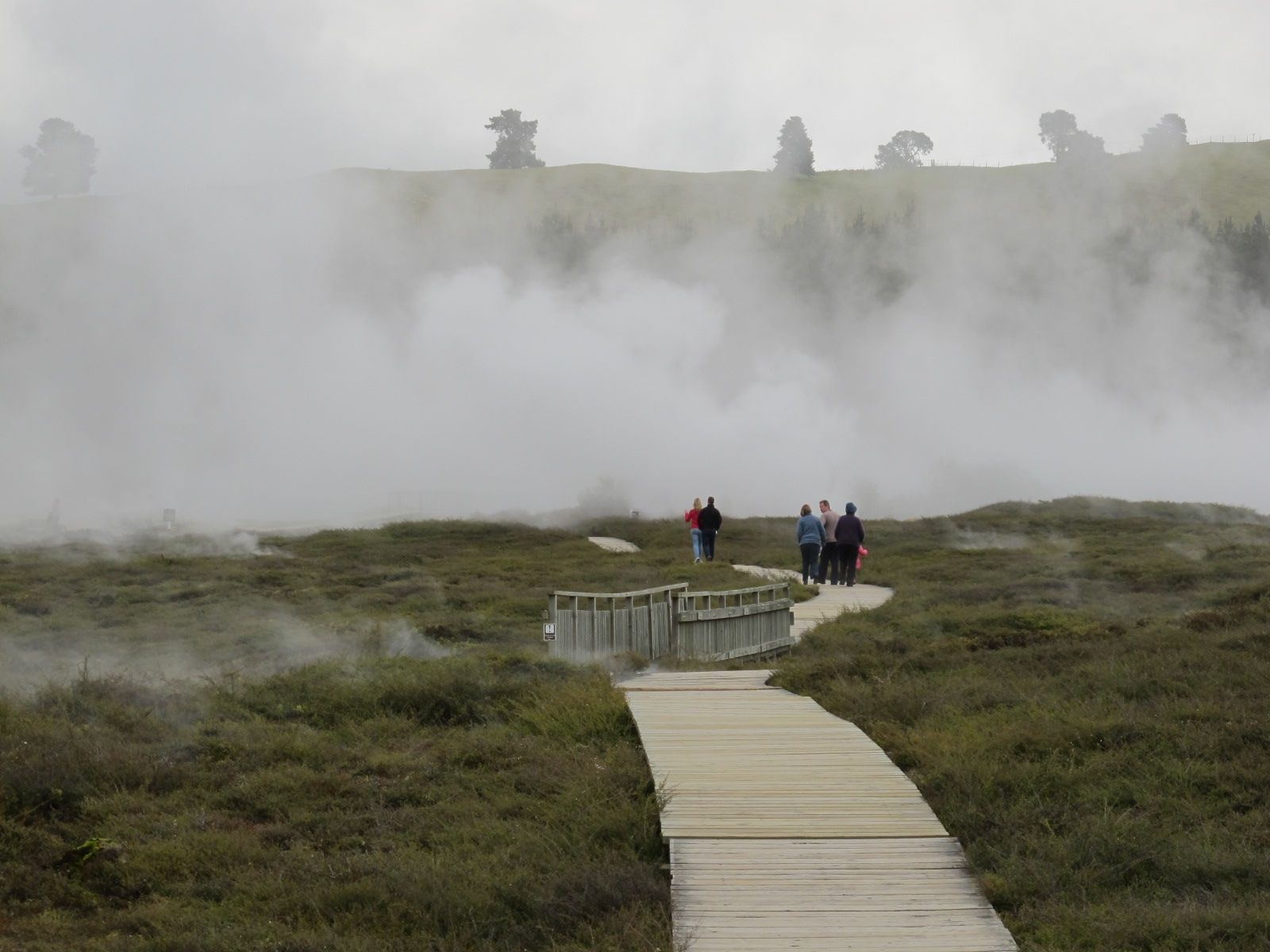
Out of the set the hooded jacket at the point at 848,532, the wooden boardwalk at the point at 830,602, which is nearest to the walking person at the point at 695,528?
the wooden boardwalk at the point at 830,602

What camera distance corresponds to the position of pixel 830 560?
27.3 m

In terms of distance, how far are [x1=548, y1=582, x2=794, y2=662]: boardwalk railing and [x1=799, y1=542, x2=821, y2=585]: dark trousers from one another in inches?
333

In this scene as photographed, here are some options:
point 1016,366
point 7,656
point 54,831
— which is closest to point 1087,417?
point 1016,366

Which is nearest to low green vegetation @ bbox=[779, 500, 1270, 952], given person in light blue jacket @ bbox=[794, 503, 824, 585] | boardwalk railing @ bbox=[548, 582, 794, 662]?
boardwalk railing @ bbox=[548, 582, 794, 662]

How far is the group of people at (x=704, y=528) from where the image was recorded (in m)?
29.3

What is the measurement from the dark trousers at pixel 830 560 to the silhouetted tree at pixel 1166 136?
368ft

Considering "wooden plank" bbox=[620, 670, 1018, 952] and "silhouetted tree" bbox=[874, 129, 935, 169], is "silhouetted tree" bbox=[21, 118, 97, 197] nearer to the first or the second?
"silhouetted tree" bbox=[874, 129, 935, 169]

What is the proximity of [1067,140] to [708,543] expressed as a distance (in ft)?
357

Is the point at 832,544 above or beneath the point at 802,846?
above

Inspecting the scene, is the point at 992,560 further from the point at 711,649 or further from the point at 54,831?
the point at 54,831

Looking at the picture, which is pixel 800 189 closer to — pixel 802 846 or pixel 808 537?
pixel 808 537

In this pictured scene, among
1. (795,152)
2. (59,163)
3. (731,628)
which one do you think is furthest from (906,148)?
(731,628)

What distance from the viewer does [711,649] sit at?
16.4 meters

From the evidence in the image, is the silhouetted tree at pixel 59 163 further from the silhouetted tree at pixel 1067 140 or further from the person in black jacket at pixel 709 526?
the person in black jacket at pixel 709 526
